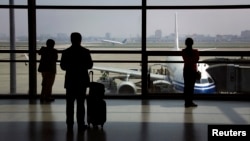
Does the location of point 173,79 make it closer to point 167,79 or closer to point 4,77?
point 167,79

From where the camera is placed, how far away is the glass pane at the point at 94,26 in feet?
34.1

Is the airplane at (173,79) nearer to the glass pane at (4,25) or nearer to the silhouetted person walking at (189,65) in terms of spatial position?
the silhouetted person walking at (189,65)

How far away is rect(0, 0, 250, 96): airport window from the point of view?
10.2 metres

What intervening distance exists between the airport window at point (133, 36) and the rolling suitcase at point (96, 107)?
353 centimetres

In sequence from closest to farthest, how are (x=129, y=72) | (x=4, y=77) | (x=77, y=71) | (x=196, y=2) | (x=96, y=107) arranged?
(x=77, y=71)
(x=96, y=107)
(x=196, y=2)
(x=129, y=72)
(x=4, y=77)

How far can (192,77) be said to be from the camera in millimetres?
8922

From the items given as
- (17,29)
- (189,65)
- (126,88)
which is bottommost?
(126,88)

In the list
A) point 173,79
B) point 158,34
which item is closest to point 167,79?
point 173,79

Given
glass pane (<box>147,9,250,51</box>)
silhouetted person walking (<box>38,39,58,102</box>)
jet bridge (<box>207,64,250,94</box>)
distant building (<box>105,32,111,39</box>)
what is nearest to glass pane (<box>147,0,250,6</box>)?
glass pane (<box>147,9,250,51</box>)

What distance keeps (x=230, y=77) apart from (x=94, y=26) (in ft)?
12.3

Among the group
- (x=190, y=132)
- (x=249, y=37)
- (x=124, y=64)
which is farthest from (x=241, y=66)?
(x=190, y=132)

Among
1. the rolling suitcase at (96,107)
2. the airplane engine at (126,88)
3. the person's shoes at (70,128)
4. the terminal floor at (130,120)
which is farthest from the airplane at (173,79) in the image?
the person's shoes at (70,128)

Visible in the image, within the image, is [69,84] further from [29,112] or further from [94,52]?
[94,52]

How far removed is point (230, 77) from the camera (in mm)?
10805
